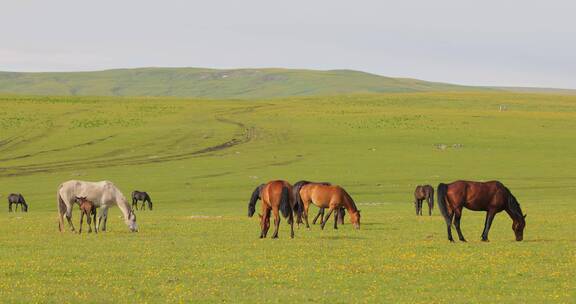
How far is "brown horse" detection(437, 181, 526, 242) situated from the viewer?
24.7 metres

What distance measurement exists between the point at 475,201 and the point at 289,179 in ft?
105

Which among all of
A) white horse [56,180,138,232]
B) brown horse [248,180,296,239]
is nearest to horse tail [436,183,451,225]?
brown horse [248,180,296,239]

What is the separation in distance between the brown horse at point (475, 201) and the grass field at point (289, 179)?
83cm

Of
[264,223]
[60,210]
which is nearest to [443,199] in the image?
[264,223]

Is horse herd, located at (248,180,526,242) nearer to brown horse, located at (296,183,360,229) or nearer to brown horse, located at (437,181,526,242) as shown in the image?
brown horse, located at (437,181,526,242)

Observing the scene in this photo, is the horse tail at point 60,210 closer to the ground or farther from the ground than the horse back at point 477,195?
closer to the ground

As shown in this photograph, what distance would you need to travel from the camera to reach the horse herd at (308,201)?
81.5 ft

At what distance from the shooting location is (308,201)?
1201 inches

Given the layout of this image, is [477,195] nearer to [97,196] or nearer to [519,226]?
[519,226]

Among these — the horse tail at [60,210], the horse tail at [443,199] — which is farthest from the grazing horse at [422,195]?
the horse tail at [60,210]

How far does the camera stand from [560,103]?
12525 cm

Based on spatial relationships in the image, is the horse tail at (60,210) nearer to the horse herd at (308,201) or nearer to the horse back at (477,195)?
the horse herd at (308,201)

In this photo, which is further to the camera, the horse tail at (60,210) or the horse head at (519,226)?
the horse tail at (60,210)

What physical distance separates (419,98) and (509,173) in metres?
72.1
